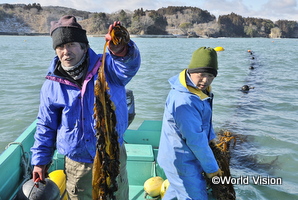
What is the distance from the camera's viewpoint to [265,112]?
1256 centimetres

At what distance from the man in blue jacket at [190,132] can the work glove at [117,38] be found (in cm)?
75

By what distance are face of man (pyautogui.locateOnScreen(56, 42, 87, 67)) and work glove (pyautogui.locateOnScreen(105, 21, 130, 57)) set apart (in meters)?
0.45

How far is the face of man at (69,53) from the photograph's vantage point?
2.46m

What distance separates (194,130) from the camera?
2.59m

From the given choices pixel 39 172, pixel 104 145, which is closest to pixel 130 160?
pixel 39 172

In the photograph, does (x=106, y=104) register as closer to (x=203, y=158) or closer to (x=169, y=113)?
(x=169, y=113)

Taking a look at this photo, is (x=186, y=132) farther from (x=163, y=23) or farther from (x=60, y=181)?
(x=163, y=23)

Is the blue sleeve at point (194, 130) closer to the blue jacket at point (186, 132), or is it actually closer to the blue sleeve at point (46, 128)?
the blue jacket at point (186, 132)

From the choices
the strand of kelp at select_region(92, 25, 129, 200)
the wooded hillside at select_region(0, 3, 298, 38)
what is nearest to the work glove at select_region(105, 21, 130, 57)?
the strand of kelp at select_region(92, 25, 129, 200)

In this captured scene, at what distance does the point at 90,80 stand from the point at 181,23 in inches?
6033

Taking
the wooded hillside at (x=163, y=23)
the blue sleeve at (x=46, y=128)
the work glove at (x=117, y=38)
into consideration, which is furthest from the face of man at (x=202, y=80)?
the wooded hillside at (x=163, y=23)

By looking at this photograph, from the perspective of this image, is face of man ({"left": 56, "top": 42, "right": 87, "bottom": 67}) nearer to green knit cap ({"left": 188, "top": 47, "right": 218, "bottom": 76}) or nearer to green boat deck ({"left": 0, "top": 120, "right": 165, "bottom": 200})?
green knit cap ({"left": 188, "top": 47, "right": 218, "bottom": 76})

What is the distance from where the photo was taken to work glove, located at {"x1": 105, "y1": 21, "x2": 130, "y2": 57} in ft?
6.57

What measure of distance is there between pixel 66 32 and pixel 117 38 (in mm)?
630
